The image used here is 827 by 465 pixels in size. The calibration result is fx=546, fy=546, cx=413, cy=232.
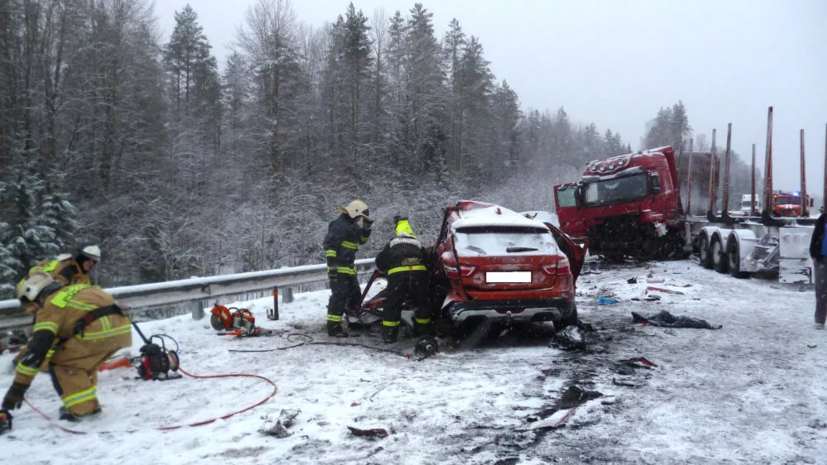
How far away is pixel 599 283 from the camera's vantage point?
1280cm

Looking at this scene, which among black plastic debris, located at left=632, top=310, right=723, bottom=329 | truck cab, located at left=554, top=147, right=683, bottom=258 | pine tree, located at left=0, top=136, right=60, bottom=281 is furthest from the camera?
pine tree, located at left=0, top=136, right=60, bottom=281

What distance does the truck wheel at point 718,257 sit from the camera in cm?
1292

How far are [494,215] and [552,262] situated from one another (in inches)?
47.2

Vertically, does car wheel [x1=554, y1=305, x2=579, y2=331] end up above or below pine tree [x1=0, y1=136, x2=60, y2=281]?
below

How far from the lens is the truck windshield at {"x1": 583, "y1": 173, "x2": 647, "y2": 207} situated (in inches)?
621

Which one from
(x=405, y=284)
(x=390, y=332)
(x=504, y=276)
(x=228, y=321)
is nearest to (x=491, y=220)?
(x=504, y=276)

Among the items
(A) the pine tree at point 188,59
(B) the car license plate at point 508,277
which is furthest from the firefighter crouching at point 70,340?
(A) the pine tree at point 188,59

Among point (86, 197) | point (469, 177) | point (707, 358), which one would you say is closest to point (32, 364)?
point (707, 358)

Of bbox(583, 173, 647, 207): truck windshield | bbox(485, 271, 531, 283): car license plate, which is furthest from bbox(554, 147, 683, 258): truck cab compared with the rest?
bbox(485, 271, 531, 283): car license plate

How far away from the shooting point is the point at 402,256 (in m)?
6.71

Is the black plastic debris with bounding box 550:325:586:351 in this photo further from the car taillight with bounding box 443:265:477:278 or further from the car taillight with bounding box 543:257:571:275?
the car taillight with bounding box 443:265:477:278

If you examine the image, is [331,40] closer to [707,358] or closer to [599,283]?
[599,283]

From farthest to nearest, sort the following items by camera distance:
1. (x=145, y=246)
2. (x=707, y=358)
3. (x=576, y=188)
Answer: (x=145, y=246)
(x=576, y=188)
(x=707, y=358)

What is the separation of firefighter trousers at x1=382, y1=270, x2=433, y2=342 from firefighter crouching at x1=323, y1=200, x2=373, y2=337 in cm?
74
